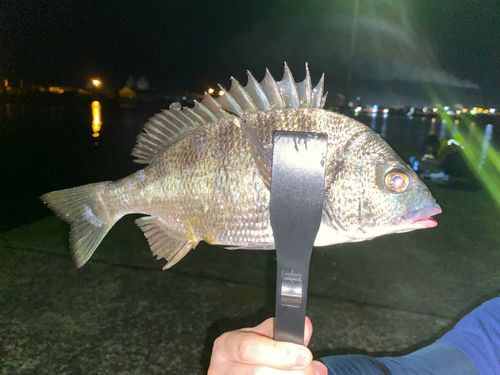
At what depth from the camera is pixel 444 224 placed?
4.40 m

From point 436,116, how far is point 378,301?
73500 mm

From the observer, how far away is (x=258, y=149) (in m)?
0.67

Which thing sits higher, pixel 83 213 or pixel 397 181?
pixel 397 181

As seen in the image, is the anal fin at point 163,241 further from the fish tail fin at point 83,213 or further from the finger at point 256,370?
the finger at point 256,370

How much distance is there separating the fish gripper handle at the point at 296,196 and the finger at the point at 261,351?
181 millimetres

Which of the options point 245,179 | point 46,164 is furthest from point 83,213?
point 46,164

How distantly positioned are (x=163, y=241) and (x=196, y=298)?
2026 mm

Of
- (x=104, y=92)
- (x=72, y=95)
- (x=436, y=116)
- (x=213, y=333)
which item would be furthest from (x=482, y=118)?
(x=213, y=333)

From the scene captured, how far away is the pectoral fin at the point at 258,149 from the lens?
652mm

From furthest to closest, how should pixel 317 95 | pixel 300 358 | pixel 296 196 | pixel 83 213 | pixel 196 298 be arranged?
pixel 196 298 < pixel 83 213 < pixel 317 95 < pixel 300 358 < pixel 296 196

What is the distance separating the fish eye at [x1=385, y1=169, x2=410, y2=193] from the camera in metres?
0.87

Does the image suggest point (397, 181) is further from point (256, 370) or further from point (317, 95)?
point (256, 370)

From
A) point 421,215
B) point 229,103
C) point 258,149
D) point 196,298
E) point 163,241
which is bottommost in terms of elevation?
point 196,298

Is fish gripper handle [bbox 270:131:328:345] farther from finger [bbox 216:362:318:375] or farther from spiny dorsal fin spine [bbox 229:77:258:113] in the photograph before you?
spiny dorsal fin spine [bbox 229:77:258:113]
